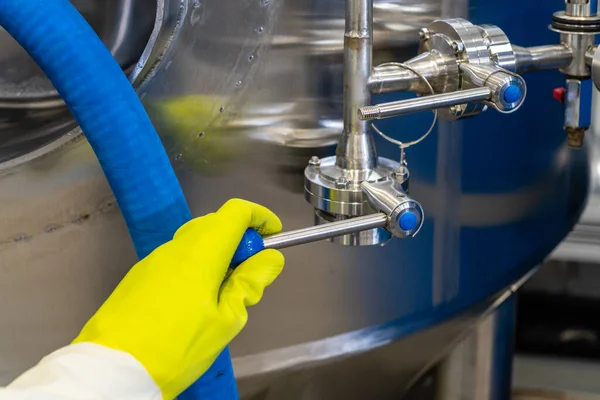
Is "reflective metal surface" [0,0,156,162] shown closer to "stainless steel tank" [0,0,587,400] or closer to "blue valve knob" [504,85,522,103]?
"stainless steel tank" [0,0,587,400]

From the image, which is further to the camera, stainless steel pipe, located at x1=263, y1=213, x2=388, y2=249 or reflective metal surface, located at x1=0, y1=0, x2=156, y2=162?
reflective metal surface, located at x1=0, y1=0, x2=156, y2=162

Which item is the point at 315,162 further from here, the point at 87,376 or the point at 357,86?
the point at 87,376

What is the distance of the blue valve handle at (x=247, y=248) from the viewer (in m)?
0.51

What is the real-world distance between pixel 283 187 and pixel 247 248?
0.58 feet

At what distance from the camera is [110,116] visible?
1.65 feet

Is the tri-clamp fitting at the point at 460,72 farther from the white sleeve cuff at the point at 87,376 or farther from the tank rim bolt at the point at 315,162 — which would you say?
the white sleeve cuff at the point at 87,376

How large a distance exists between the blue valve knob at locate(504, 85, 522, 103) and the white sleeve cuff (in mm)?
303

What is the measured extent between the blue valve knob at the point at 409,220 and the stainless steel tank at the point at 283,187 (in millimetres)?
147

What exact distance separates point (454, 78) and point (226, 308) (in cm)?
25

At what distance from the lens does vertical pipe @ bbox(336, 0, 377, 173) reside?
0.56 metres

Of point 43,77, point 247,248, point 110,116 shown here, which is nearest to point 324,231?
point 247,248

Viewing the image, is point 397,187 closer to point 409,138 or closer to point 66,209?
point 409,138

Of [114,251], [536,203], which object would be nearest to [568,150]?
[536,203]

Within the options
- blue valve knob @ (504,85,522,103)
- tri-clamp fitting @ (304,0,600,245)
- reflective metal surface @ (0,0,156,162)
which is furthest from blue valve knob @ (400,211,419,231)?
reflective metal surface @ (0,0,156,162)
